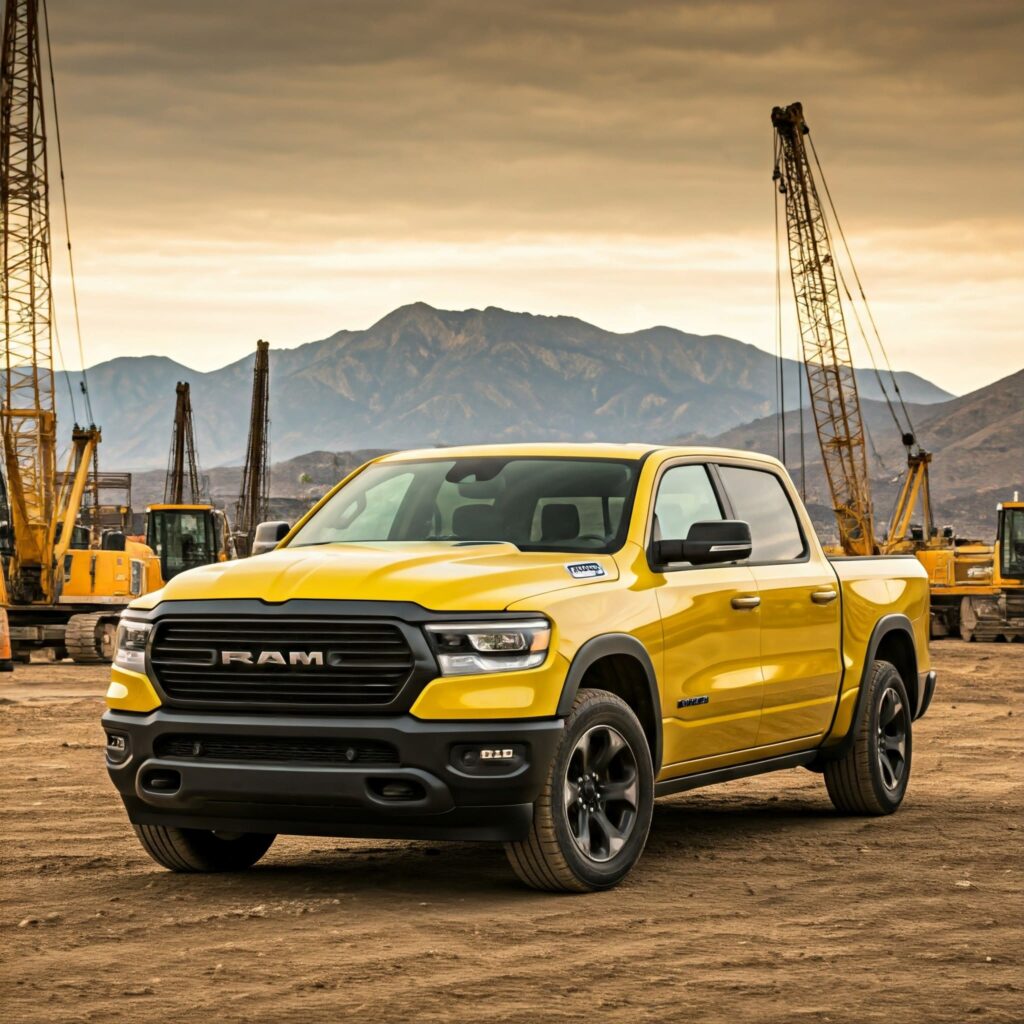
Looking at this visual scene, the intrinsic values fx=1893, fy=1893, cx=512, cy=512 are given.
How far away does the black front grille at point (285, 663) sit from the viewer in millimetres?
7555

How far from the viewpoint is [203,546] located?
42.3m

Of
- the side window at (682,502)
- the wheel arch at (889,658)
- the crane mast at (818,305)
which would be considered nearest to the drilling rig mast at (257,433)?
the crane mast at (818,305)

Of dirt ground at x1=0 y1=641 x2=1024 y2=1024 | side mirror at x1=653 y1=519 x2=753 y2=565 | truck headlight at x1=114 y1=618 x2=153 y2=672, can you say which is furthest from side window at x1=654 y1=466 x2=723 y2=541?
truck headlight at x1=114 y1=618 x2=153 y2=672

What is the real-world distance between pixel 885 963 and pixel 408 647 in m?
2.19

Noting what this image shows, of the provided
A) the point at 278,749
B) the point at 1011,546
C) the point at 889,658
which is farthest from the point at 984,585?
the point at 278,749

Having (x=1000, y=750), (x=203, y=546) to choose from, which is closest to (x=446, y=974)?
(x=1000, y=750)

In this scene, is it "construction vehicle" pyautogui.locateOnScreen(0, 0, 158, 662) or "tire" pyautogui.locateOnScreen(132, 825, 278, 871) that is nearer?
"tire" pyautogui.locateOnScreen(132, 825, 278, 871)

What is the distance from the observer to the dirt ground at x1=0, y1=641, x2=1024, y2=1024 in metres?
6.07

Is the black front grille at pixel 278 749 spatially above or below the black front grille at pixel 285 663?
below

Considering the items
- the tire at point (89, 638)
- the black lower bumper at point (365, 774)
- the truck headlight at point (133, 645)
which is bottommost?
the tire at point (89, 638)

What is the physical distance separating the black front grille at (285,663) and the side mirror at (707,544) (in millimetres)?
1623

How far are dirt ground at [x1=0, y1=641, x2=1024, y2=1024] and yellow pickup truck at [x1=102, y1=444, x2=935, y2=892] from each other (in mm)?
396

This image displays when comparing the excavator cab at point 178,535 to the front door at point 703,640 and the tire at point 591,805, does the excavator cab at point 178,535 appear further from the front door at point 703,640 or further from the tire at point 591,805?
the tire at point 591,805

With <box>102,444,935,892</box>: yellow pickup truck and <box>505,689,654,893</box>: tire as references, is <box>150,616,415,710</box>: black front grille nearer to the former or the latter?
<box>102,444,935,892</box>: yellow pickup truck
